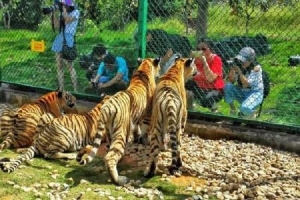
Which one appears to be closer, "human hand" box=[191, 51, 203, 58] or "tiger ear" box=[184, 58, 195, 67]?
"tiger ear" box=[184, 58, 195, 67]

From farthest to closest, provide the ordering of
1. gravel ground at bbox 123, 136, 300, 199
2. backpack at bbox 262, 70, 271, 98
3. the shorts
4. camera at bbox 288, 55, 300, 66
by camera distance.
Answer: the shorts, camera at bbox 288, 55, 300, 66, backpack at bbox 262, 70, 271, 98, gravel ground at bbox 123, 136, 300, 199

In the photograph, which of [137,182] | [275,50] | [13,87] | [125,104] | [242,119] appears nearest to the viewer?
[137,182]

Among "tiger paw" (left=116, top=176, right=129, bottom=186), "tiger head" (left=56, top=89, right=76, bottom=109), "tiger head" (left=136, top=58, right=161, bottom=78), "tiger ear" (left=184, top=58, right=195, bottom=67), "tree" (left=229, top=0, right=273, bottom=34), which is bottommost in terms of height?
"tiger paw" (left=116, top=176, right=129, bottom=186)

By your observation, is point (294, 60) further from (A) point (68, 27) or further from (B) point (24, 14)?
(B) point (24, 14)

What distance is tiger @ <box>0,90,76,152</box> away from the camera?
22.6ft

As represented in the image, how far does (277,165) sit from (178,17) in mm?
2574

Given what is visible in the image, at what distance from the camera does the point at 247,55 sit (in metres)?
7.15

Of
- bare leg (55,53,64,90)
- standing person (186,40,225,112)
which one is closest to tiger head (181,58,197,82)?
standing person (186,40,225,112)

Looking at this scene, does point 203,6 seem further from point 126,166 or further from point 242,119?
point 126,166

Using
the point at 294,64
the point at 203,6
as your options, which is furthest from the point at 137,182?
the point at 294,64

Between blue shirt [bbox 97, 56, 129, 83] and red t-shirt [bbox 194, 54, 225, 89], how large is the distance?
111 centimetres

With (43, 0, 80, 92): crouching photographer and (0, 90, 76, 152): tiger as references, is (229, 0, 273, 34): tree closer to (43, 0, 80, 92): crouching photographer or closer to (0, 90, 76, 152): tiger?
(0, 90, 76, 152): tiger

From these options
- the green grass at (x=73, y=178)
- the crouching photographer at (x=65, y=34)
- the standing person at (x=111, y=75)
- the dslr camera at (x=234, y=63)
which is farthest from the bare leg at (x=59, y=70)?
the dslr camera at (x=234, y=63)

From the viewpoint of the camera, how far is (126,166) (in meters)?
6.23
